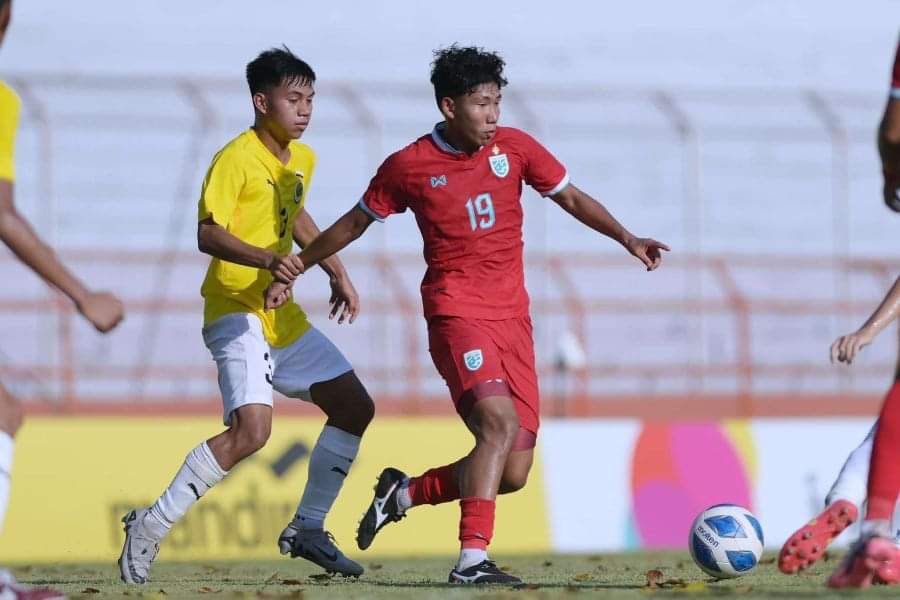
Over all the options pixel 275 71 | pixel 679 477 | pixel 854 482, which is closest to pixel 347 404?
pixel 275 71

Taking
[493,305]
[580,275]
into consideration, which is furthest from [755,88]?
[493,305]

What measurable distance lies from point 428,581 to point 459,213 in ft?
5.41

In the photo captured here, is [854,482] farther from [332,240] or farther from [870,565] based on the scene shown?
[332,240]

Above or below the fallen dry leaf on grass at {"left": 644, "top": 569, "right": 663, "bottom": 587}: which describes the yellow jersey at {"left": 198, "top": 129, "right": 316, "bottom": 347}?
above

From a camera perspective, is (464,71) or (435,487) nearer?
(464,71)

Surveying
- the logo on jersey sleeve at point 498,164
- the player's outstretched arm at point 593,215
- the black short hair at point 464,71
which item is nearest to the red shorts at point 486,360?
the player's outstretched arm at point 593,215

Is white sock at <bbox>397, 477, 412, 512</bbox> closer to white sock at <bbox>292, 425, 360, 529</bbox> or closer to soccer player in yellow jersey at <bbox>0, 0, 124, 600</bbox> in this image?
white sock at <bbox>292, 425, 360, 529</bbox>

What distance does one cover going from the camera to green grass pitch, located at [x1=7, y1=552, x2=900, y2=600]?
6.89 metres

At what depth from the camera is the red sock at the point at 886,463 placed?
6113 mm

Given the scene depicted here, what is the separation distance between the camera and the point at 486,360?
306 inches

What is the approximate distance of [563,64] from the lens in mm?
23734

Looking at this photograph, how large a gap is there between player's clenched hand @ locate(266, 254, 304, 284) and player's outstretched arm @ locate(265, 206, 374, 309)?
0.06 m

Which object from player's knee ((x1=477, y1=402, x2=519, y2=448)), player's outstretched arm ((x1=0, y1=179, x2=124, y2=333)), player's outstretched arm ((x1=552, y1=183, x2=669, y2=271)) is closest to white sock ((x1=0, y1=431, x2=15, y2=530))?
player's outstretched arm ((x1=0, y1=179, x2=124, y2=333))

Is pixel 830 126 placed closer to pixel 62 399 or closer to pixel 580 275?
pixel 580 275
